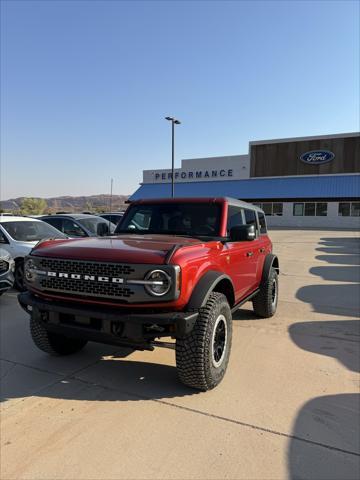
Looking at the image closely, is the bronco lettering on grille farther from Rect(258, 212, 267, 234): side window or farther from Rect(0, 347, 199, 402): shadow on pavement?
Rect(258, 212, 267, 234): side window

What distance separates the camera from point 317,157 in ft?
118

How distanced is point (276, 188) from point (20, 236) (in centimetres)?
3098

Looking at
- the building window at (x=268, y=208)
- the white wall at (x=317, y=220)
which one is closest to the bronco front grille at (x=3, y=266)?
the white wall at (x=317, y=220)

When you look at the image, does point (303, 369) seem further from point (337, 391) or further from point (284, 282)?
point (284, 282)

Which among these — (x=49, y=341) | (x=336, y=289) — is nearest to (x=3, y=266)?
(x=49, y=341)

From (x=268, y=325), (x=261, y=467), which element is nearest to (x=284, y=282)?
(x=268, y=325)

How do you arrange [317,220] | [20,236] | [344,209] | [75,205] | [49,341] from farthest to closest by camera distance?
[75,205] → [317,220] → [344,209] → [20,236] → [49,341]

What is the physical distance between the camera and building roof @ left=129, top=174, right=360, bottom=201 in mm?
33500

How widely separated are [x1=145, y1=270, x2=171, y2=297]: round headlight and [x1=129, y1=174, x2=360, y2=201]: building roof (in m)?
31.9

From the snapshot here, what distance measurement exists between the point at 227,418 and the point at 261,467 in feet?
2.01

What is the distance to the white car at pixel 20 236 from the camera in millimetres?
7973

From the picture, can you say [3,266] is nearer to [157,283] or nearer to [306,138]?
[157,283]

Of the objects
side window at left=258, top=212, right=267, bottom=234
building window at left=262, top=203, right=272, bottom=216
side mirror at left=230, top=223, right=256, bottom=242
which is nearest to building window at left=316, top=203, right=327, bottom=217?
building window at left=262, top=203, right=272, bottom=216

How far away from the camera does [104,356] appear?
4414 mm
